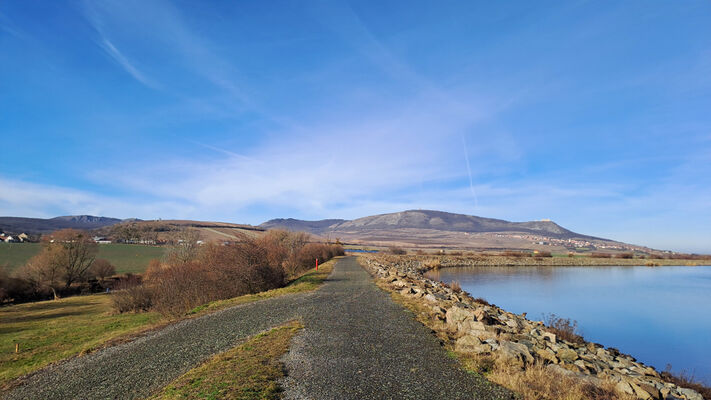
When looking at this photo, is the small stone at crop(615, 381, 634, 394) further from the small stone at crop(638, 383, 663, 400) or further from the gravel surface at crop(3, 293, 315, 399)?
the gravel surface at crop(3, 293, 315, 399)

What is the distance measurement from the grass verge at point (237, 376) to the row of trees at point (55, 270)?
3765 cm

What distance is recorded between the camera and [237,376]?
7305mm

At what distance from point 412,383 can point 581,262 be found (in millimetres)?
84310

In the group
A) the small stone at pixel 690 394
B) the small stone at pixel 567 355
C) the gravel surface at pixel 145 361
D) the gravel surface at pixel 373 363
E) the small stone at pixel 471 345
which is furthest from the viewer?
the small stone at pixel 567 355

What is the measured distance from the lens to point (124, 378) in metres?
8.40

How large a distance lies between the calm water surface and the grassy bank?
1565 centimetres

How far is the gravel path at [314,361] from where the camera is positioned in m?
6.88

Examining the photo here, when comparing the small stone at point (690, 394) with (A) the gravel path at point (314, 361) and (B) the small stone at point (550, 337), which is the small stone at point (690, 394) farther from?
(A) the gravel path at point (314, 361)

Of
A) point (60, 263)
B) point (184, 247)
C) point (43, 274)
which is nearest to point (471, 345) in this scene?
point (184, 247)

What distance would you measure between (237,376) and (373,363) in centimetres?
288

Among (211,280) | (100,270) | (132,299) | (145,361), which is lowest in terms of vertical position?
(132,299)

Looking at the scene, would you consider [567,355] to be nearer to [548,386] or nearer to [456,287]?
[548,386]

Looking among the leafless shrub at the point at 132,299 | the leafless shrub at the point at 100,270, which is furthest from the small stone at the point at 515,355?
the leafless shrub at the point at 100,270

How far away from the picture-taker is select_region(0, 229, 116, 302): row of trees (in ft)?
117
